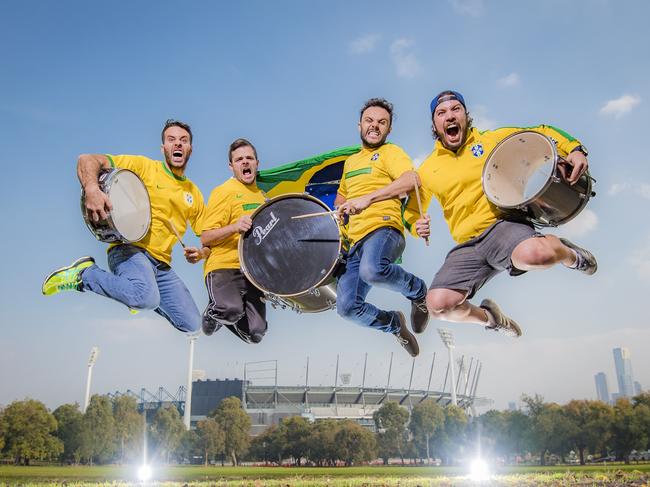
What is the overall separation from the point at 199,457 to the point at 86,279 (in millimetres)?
74022

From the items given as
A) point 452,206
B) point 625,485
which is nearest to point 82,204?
point 452,206

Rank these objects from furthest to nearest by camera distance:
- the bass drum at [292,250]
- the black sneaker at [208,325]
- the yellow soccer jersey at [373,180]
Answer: the black sneaker at [208,325]
the bass drum at [292,250]
the yellow soccer jersey at [373,180]

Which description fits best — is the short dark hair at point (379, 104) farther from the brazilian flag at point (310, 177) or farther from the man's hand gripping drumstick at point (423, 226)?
the man's hand gripping drumstick at point (423, 226)

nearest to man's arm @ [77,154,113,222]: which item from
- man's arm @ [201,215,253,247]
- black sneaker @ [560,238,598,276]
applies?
man's arm @ [201,215,253,247]

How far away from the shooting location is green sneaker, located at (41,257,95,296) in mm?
7617

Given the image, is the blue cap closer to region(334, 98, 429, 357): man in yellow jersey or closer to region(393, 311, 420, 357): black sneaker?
region(334, 98, 429, 357): man in yellow jersey

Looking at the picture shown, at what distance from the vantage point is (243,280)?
8133 millimetres

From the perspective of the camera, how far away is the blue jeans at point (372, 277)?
22.7 feet

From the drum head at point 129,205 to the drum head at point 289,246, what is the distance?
147 cm

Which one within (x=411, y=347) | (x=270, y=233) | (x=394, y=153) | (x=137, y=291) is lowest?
(x=411, y=347)

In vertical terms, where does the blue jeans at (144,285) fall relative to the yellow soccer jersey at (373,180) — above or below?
below

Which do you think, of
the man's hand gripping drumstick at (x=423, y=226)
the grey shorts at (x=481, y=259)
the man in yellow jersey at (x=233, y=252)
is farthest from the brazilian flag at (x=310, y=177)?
the grey shorts at (x=481, y=259)

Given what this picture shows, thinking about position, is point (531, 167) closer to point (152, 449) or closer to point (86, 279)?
point (86, 279)

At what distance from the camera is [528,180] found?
6289 mm
